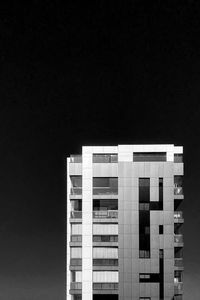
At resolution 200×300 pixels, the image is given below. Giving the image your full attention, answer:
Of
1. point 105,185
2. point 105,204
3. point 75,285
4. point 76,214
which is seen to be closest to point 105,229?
point 105,204

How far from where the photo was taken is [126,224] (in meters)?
74.6

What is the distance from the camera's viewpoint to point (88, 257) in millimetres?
73625

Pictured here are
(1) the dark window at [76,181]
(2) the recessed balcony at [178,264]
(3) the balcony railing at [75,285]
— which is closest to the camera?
(3) the balcony railing at [75,285]

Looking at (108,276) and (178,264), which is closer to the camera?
(178,264)

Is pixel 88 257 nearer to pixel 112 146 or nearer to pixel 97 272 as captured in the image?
pixel 97 272

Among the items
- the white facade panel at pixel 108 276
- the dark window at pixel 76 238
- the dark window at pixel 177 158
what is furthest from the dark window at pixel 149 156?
the white facade panel at pixel 108 276

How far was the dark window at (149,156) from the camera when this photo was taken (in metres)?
74.8

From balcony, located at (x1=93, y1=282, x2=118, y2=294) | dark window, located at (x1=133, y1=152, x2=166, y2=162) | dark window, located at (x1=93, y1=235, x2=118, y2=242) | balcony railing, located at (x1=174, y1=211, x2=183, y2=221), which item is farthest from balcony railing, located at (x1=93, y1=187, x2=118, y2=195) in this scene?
balcony, located at (x1=93, y1=282, x2=118, y2=294)

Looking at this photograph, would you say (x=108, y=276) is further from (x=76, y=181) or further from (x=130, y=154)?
(x=130, y=154)

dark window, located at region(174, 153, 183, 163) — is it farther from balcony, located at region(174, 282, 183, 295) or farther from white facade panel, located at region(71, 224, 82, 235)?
balcony, located at region(174, 282, 183, 295)

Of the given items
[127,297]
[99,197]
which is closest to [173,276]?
[127,297]

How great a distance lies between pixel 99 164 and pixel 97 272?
9544 millimetres

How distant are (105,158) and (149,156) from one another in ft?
13.0

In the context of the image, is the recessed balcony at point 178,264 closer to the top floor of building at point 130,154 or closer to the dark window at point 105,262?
the dark window at point 105,262
